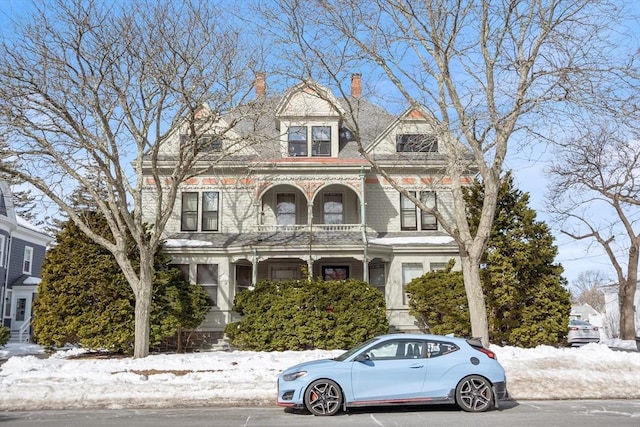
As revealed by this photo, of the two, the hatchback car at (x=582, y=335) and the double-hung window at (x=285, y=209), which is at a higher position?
the double-hung window at (x=285, y=209)

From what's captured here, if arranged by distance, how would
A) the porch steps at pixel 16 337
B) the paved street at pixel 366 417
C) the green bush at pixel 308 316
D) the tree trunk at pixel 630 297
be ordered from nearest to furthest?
the paved street at pixel 366 417 < the green bush at pixel 308 316 < the tree trunk at pixel 630 297 < the porch steps at pixel 16 337

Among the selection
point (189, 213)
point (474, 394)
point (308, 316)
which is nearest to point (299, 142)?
point (189, 213)

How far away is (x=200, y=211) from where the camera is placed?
2336cm

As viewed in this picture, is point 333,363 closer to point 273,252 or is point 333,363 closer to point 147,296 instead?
point 147,296

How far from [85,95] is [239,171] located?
339 inches

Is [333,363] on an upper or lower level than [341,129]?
lower

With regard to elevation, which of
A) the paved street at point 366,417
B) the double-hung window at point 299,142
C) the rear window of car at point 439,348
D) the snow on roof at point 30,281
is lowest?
the paved street at point 366,417

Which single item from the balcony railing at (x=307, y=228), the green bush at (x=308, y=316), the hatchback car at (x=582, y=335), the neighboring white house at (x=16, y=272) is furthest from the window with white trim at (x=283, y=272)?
the neighboring white house at (x=16, y=272)

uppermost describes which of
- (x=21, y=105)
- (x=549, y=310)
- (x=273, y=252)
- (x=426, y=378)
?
(x=21, y=105)

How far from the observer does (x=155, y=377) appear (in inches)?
490

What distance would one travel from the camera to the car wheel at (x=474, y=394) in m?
9.33

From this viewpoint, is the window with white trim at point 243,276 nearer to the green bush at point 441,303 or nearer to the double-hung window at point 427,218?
the green bush at point 441,303

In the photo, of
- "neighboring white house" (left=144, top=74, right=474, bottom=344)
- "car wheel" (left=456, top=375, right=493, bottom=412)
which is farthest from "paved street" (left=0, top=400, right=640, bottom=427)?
"neighboring white house" (left=144, top=74, right=474, bottom=344)

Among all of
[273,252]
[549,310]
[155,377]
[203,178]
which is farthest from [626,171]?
[155,377]
